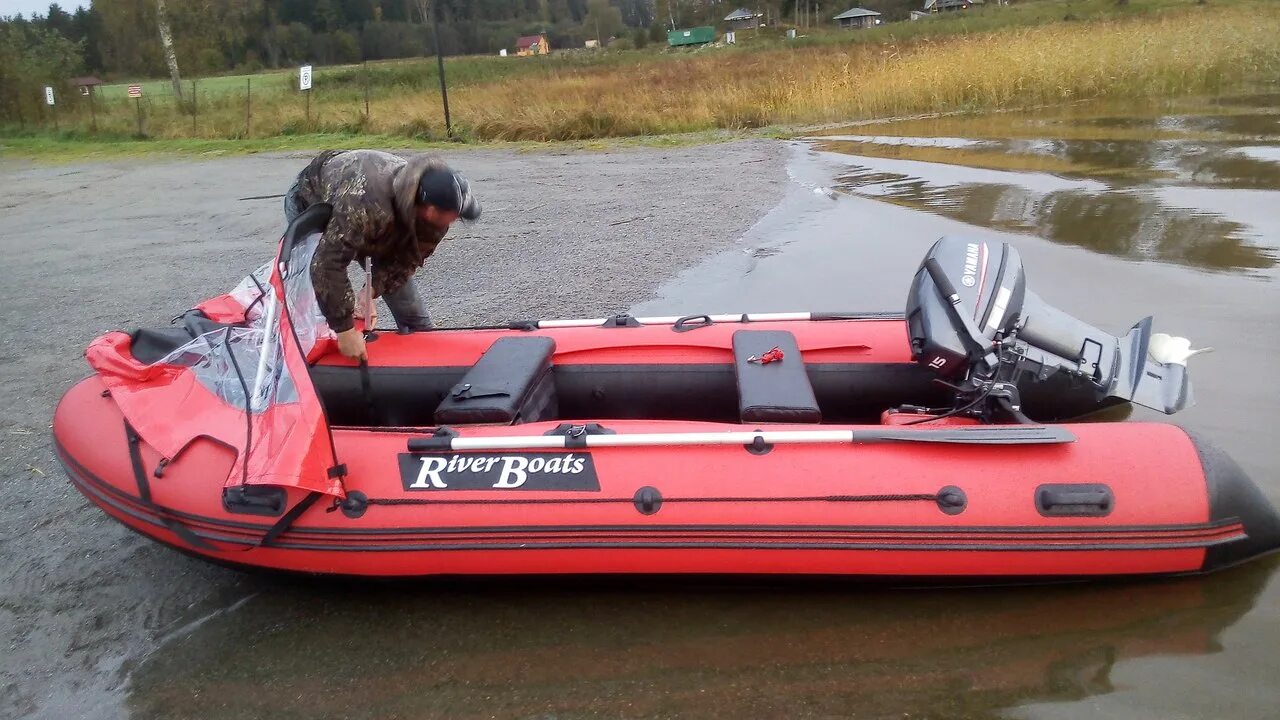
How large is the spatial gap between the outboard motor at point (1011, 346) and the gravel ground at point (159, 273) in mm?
2726

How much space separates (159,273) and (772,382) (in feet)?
20.6

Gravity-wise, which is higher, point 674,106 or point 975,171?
point 674,106

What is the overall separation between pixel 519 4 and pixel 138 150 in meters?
50.4

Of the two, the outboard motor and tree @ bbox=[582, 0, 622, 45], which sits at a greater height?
tree @ bbox=[582, 0, 622, 45]

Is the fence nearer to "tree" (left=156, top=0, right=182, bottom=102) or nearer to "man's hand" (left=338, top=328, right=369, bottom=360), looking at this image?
"tree" (left=156, top=0, right=182, bottom=102)

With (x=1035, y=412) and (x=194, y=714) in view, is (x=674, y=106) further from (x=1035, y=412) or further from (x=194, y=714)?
(x=194, y=714)

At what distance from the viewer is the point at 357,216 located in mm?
3266

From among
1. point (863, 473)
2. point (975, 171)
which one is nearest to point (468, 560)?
point (863, 473)

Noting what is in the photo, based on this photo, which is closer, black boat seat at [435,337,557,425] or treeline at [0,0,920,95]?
black boat seat at [435,337,557,425]

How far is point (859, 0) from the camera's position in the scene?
180ft

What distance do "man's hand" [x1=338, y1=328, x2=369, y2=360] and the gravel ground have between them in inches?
37.4

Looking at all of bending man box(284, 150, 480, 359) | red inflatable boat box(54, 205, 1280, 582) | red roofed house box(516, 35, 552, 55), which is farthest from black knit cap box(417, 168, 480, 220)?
red roofed house box(516, 35, 552, 55)

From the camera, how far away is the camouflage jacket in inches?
128

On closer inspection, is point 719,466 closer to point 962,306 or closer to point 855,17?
point 962,306
